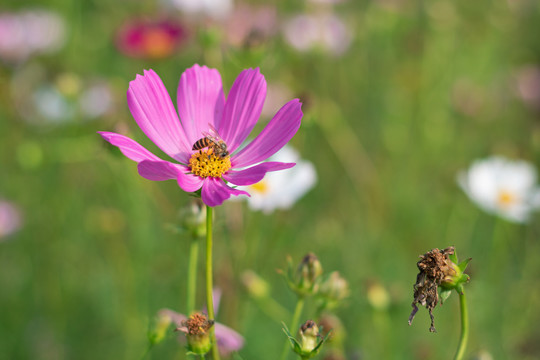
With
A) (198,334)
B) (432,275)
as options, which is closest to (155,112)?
(198,334)

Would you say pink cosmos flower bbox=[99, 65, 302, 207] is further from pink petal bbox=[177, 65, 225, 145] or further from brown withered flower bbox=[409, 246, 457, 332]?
brown withered flower bbox=[409, 246, 457, 332]

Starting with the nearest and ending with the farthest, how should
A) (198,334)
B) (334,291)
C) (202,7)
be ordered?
1. (198,334)
2. (334,291)
3. (202,7)

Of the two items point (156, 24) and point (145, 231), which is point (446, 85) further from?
point (145, 231)

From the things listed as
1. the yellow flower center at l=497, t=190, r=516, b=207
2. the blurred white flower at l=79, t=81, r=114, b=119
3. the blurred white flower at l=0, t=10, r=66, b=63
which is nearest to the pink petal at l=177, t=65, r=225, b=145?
the yellow flower center at l=497, t=190, r=516, b=207

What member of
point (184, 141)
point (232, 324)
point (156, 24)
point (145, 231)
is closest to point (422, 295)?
point (184, 141)

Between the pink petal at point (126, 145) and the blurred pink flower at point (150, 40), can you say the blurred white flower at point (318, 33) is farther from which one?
the pink petal at point (126, 145)

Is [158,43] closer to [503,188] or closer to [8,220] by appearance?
[8,220]
